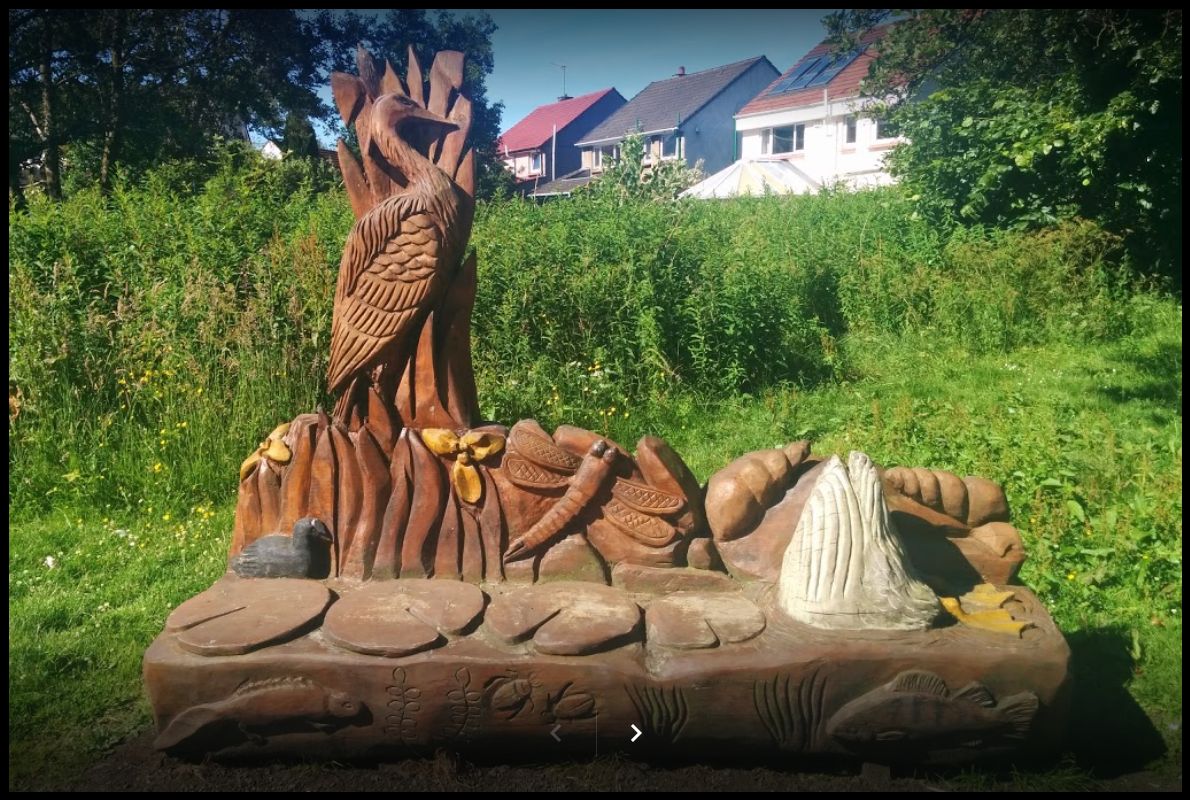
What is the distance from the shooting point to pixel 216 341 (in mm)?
5941

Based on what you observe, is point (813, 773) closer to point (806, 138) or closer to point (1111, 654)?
point (1111, 654)

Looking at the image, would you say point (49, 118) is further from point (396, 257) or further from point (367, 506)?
point (367, 506)

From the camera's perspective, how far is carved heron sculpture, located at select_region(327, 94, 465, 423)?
11.2 feet

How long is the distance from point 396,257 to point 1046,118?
841cm

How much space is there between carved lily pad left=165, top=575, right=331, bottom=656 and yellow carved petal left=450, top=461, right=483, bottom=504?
0.62m

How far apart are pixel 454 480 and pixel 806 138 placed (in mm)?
17143

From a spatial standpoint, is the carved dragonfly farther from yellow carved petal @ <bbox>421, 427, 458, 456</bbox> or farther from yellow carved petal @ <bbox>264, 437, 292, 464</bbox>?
yellow carved petal @ <bbox>264, 437, 292, 464</bbox>

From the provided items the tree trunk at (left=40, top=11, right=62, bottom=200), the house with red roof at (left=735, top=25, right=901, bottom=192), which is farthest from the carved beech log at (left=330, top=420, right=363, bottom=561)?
the house with red roof at (left=735, top=25, right=901, bottom=192)

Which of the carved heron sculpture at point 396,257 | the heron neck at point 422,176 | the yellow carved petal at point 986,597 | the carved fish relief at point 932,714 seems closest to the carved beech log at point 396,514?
the carved heron sculpture at point 396,257

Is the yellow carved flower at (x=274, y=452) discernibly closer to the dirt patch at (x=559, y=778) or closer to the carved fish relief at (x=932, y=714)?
the dirt patch at (x=559, y=778)

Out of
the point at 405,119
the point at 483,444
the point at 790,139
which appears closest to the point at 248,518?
the point at 483,444

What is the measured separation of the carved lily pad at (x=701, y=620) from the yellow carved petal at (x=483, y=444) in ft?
2.85

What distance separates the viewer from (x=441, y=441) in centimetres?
345

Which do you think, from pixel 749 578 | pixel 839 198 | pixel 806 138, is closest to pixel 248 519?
pixel 749 578
